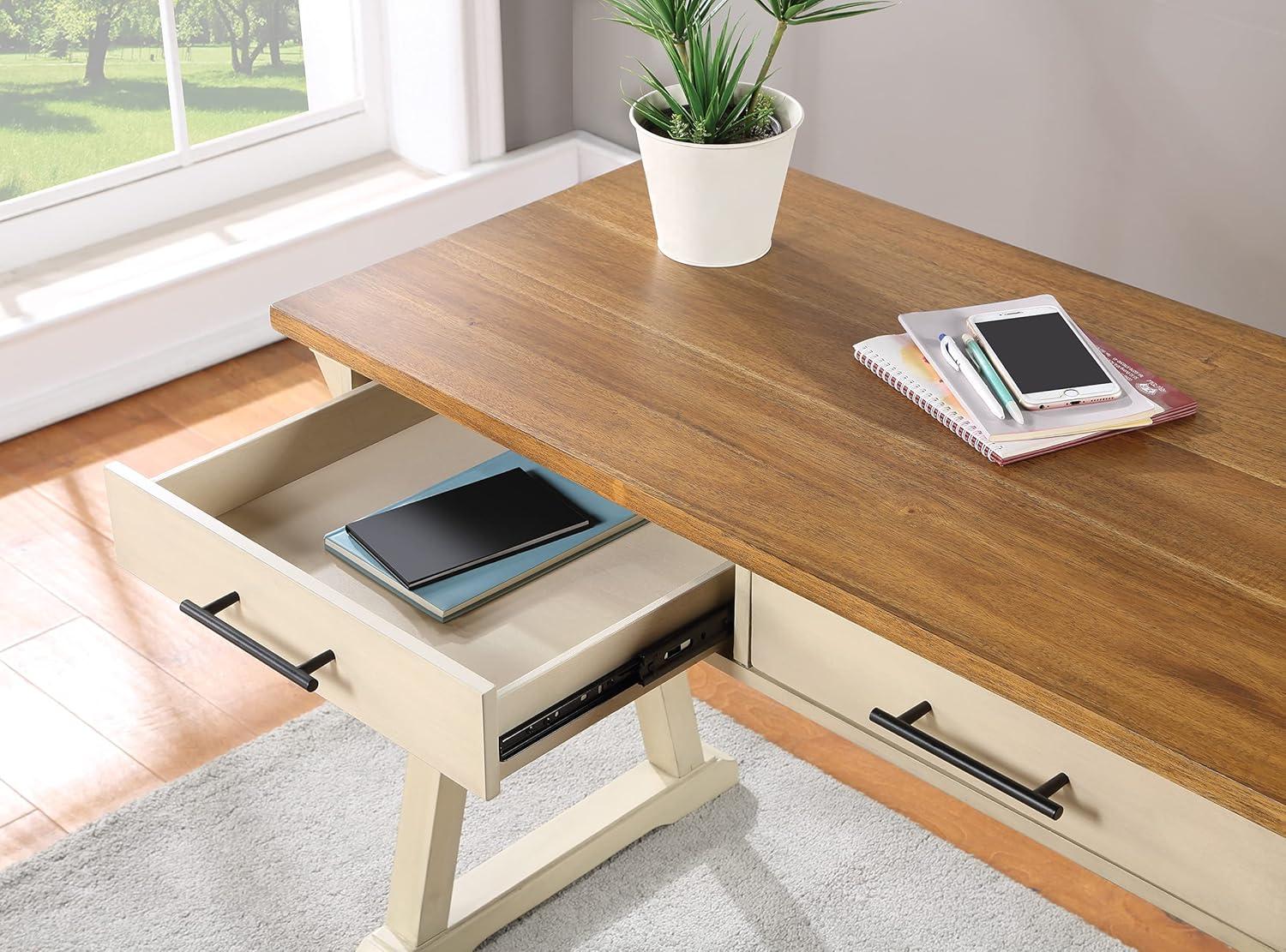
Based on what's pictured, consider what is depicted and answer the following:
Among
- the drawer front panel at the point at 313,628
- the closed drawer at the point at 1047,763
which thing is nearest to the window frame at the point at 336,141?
the drawer front panel at the point at 313,628

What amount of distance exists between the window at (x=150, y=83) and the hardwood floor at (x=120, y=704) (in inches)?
21.1

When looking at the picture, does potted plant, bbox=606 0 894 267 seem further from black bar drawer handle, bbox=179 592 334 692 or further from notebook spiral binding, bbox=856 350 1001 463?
black bar drawer handle, bbox=179 592 334 692

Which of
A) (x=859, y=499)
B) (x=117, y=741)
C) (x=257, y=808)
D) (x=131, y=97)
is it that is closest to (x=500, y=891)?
(x=257, y=808)

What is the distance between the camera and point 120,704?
193 centimetres

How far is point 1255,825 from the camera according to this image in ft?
3.05

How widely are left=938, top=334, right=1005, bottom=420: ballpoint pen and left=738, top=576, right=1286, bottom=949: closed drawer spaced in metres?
0.25

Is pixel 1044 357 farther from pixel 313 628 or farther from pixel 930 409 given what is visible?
pixel 313 628

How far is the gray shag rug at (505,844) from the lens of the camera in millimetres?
1619

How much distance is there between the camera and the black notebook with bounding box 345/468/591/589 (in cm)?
133

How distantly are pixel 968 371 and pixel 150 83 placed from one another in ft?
6.17

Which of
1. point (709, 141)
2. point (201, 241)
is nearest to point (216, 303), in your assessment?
point (201, 241)

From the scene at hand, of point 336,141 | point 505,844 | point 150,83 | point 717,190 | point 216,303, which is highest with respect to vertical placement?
point 717,190

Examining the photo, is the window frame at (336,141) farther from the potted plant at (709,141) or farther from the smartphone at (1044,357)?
the smartphone at (1044,357)

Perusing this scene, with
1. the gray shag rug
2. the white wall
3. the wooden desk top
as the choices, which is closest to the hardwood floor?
the gray shag rug
